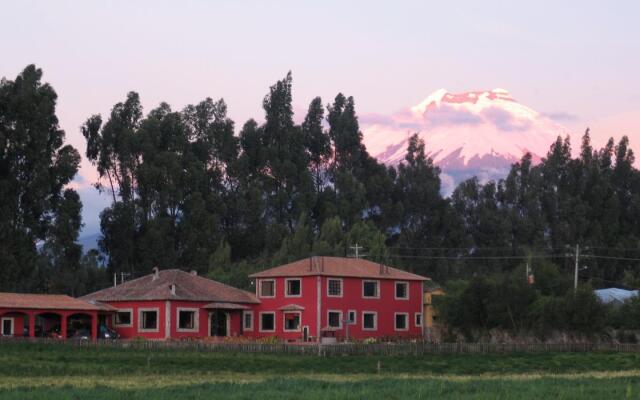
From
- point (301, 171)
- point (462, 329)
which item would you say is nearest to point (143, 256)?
point (301, 171)

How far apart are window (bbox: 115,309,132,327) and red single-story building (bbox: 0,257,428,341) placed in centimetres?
7

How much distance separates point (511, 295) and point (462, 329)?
167 inches

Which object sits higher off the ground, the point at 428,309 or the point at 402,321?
the point at 428,309

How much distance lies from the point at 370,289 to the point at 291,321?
20.1ft

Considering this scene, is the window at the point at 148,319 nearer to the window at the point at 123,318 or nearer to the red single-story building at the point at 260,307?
the red single-story building at the point at 260,307

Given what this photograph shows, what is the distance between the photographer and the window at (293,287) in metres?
80.9

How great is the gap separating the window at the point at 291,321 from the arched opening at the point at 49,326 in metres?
15.1

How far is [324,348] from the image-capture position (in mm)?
60219

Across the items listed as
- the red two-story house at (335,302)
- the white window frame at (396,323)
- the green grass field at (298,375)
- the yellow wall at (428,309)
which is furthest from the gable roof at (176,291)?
the green grass field at (298,375)

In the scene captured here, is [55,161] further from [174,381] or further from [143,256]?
[174,381]

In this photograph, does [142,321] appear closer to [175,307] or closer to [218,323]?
[175,307]

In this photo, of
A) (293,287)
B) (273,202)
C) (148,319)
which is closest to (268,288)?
(293,287)

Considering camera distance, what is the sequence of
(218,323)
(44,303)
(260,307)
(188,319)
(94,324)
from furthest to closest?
(260,307)
(218,323)
(188,319)
(94,324)
(44,303)

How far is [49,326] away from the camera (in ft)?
262
